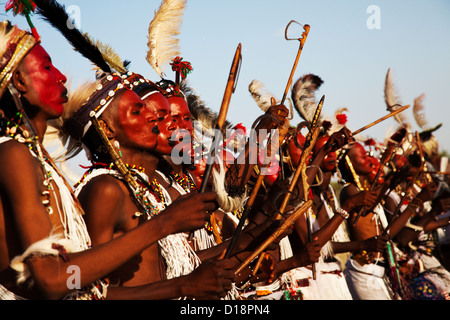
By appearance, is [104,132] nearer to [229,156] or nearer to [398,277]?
[229,156]

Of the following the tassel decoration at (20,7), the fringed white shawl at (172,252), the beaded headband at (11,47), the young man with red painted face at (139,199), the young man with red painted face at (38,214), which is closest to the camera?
the young man with red painted face at (38,214)

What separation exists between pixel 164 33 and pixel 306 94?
2096mm

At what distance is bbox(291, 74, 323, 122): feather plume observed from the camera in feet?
19.7

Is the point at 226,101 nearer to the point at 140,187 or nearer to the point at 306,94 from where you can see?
the point at 140,187

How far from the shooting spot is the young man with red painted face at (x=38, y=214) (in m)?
2.19

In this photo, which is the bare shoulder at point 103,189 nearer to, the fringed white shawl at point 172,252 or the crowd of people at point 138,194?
the crowd of people at point 138,194

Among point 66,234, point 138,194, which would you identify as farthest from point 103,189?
point 66,234

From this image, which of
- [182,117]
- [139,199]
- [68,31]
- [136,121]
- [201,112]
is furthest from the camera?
[201,112]

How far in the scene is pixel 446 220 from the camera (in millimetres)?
8547

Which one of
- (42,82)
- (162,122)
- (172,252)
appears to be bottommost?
(172,252)

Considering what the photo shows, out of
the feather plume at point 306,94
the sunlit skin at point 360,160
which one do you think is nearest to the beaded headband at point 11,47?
the feather plume at point 306,94

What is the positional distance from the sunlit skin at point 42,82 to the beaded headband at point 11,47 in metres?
0.04

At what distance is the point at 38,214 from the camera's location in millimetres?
2221
